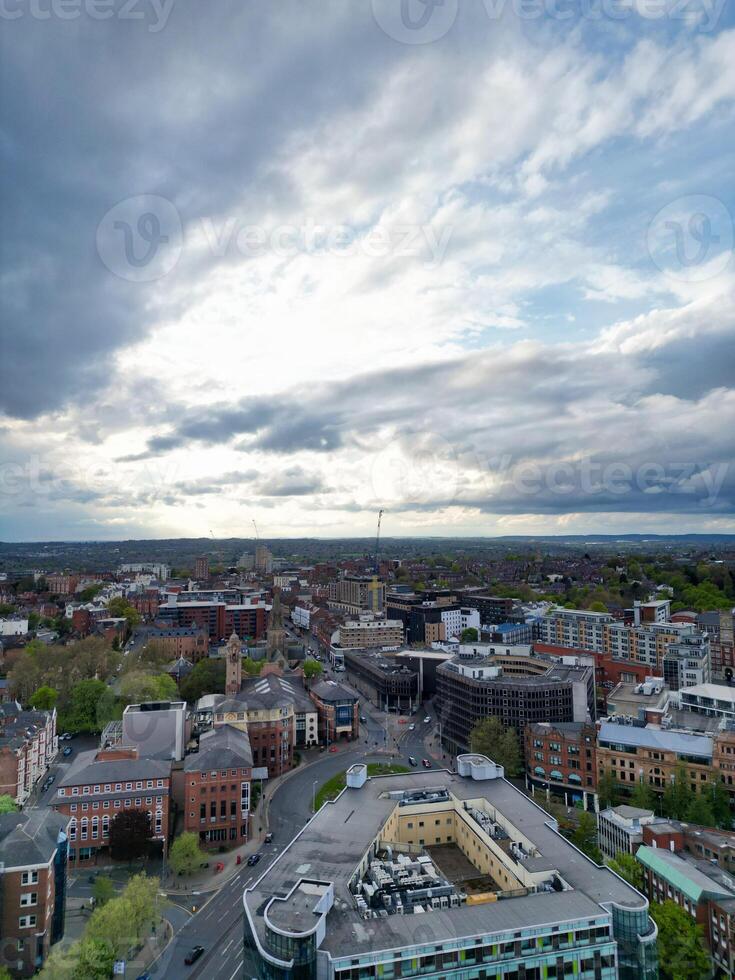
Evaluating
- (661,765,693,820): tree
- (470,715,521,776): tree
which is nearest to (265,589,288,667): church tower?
(470,715,521,776): tree

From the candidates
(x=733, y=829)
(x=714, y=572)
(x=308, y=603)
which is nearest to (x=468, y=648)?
(x=733, y=829)

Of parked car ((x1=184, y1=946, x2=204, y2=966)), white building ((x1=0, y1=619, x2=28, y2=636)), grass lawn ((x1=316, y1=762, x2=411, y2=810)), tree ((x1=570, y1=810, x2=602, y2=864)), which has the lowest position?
grass lawn ((x1=316, y1=762, x2=411, y2=810))

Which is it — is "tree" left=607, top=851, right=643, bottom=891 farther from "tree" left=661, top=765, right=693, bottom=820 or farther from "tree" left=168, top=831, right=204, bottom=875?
"tree" left=168, top=831, right=204, bottom=875

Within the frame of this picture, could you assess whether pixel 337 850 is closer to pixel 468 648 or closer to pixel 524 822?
pixel 524 822

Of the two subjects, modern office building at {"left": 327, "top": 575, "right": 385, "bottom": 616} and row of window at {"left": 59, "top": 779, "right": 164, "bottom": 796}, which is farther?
modern office building at {"left": 327, "top": 575, "right": 385, "bottom": 616}

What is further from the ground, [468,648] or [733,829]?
[468,648]

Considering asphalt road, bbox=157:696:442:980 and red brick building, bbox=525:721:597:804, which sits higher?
red brick building, bbox=525:721:597:804
